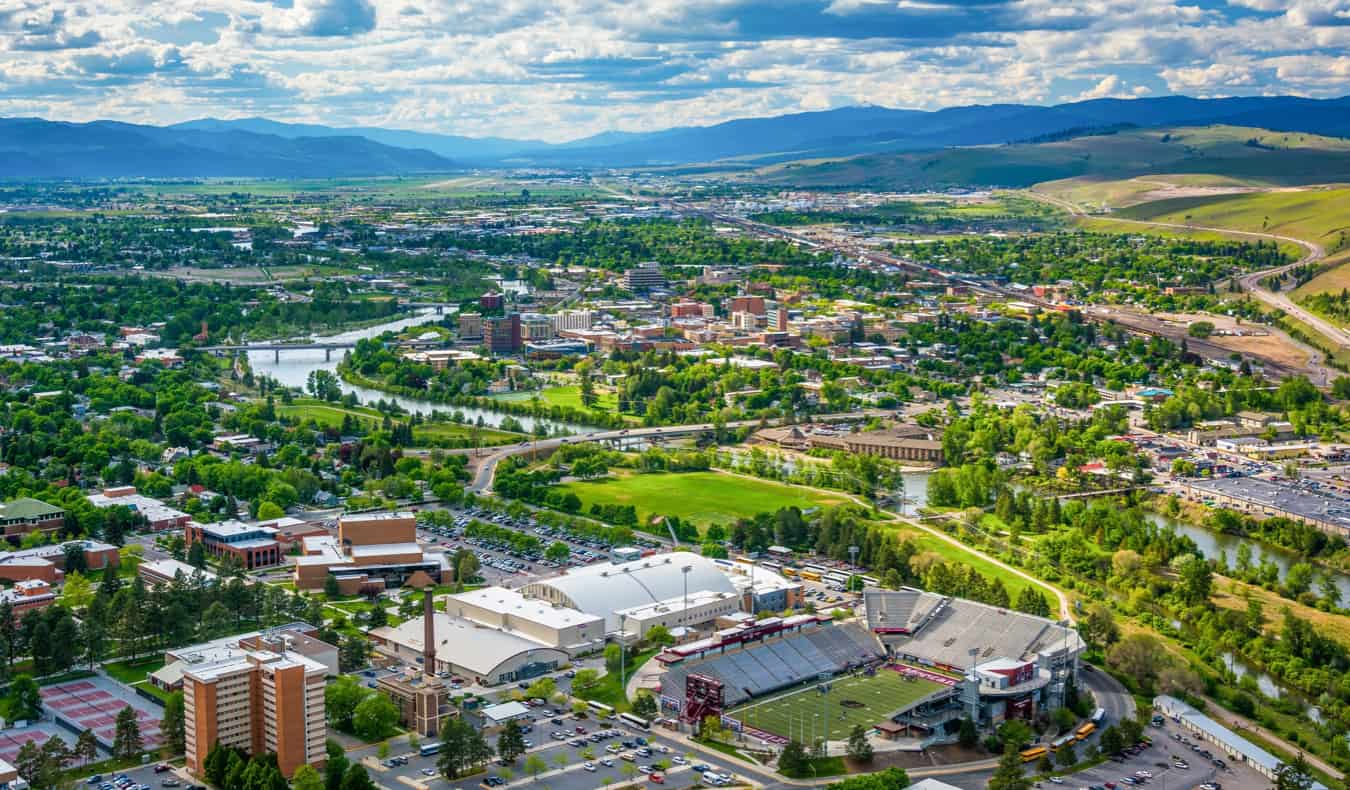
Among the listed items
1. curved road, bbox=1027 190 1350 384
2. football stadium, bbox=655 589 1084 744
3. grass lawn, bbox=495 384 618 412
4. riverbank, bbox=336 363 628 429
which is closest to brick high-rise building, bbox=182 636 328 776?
football stadium, bbox=655 589 1084 744

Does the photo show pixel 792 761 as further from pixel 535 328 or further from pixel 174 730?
pixel 535 328

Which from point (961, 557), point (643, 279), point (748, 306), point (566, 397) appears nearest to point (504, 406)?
point (566, 397)

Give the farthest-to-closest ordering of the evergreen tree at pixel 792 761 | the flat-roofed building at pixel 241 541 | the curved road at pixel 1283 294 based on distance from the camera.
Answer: the curved road at pixel 1283 294, the flat-roofed building at pixel 241 541, the evergreen tree at pixel 792 761

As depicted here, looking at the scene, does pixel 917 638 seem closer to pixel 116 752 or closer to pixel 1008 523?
pixel 1008 523

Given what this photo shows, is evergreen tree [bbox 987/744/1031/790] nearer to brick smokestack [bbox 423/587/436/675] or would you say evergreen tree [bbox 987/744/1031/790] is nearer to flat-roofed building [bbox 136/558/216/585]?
brick smokestack [bbox 423/587/436/675]

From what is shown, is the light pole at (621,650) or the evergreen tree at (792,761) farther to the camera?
the light pole at (621,650)

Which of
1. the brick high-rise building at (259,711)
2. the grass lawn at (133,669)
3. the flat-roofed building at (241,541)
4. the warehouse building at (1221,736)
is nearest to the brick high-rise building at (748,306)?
the flat-roofed building at (241,541)

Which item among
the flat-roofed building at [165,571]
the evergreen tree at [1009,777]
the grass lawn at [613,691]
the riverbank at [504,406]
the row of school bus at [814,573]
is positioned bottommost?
the riverbank at [504,406]

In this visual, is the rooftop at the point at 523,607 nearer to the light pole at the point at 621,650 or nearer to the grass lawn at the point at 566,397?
the light pole at the point at 621,650
